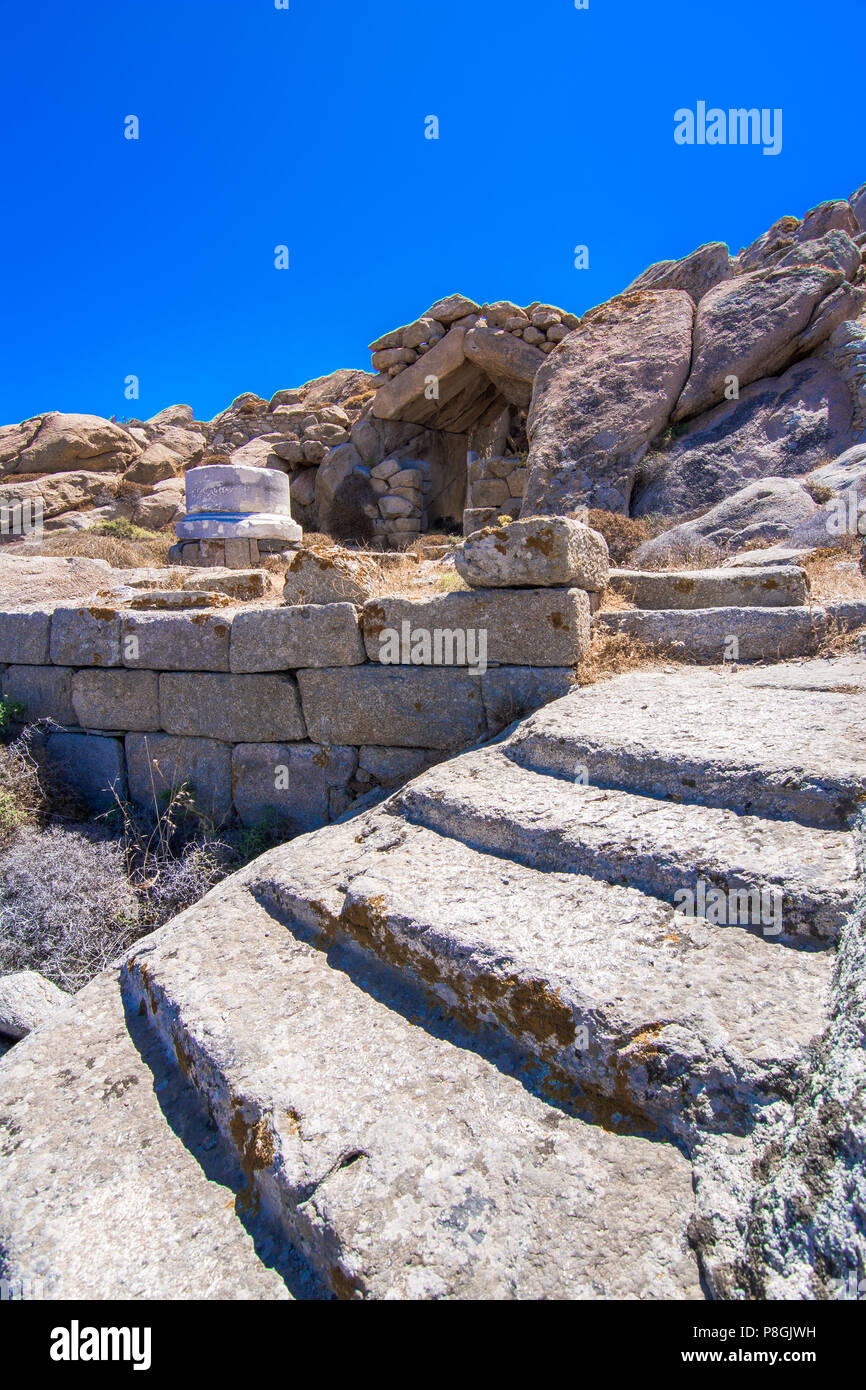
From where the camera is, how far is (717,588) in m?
4.27

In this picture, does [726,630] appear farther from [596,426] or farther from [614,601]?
[596,426]

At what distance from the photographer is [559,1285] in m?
1.44

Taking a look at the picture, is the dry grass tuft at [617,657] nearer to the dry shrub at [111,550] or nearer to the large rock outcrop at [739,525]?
the large rock outcrop at [739,525]

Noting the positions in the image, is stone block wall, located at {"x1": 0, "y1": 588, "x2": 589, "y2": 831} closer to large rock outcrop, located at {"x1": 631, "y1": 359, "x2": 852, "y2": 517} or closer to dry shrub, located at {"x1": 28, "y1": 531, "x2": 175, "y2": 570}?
dry shrub, located at {"x1": 28, "y1": 531, "x2": 175, "y2": 570}

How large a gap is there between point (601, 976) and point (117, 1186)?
1.46 m

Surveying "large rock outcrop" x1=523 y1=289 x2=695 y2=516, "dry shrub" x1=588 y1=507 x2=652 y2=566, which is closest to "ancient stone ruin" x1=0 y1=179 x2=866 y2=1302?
"dry shrub" x1=588 y1=507 x2=652 y2=566

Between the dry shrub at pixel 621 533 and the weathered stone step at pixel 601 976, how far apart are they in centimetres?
533

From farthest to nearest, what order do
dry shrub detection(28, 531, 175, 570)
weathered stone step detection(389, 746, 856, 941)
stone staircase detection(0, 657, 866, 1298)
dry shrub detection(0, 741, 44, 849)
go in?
dry shrub detection(28, 531, 175, 570) → dry shrub detection(0, 741, 44, 849) → weathered stone step detection(389, 746, 856, 941) → stone staircase detection(0, 657, 866, 1298)

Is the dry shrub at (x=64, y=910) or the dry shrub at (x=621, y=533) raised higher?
the dry shrub at (x=621, y=533)

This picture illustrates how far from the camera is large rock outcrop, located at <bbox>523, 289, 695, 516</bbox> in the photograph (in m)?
8.88

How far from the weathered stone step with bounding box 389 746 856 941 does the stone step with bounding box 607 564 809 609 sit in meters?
1.78

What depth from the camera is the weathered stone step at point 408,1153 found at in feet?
4.89

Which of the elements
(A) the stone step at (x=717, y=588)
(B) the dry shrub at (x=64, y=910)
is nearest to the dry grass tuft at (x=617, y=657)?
(A) the stone step at (x=717, y=588)
